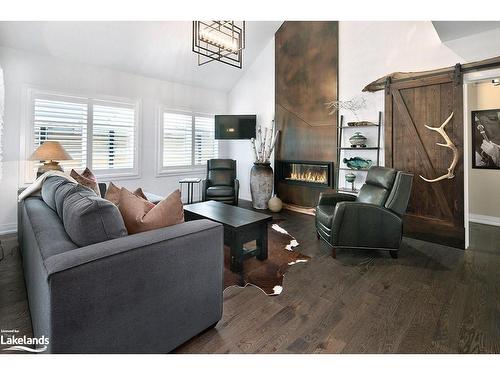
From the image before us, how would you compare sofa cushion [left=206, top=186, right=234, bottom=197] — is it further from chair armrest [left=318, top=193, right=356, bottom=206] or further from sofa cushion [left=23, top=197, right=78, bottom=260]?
sofa cushion [left=23, top=197, right=78, bottom=260]

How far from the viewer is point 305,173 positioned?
5195 mm

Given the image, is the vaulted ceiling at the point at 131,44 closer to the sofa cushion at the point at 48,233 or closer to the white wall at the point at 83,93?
the white wall at the point at 83,93

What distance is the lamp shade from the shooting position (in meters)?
3.29

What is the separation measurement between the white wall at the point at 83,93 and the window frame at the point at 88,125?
61 mm

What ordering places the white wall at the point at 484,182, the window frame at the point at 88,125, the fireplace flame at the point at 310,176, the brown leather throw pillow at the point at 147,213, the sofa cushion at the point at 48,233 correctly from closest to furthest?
the sofa cushion at the point at 48,233
the brown leather throw pillow at the point at 147,213
the window frame at the point at 88,125
the white wall at the point at 484,182
the fireplace flame at the point at 310,176

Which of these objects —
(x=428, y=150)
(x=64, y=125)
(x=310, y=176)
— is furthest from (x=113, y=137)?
(x=428, y=150)

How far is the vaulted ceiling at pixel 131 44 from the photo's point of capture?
143 inches

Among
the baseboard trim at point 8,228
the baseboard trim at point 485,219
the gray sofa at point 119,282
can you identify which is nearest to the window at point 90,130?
the baseboard trim at point 8,228

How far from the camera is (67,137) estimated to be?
4.18 meters

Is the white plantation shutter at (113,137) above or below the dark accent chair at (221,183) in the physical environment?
above

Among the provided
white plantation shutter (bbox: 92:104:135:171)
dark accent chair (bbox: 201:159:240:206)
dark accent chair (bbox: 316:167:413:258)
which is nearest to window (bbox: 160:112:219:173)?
white plantation shutter (bbox: 92:104:135:171)

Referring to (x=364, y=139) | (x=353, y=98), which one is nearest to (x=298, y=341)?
(x=364, y=139)
